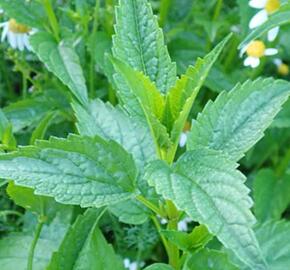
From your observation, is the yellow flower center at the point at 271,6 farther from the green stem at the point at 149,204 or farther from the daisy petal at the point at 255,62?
the green stem at the point at 149,204

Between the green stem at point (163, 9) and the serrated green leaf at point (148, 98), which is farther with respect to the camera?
the green stem at point (163, 9)

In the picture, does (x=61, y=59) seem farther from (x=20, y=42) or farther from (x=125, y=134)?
(x=125, y=134)

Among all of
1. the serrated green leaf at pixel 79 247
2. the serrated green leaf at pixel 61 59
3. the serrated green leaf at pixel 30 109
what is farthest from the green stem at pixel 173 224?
the serrated green leaf at pixel 30 109

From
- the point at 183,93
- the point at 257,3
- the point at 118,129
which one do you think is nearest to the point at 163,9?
the point at 257,3

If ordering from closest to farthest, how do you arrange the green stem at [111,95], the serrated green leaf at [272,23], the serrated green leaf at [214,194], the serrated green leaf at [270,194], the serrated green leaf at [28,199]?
the serrated green leaf at [214,194] < the serrated green leaf at [272,23] < the serrated green leaf at [28,199] < the serrated green leaf at [270,194] < the green stem at [111,95]

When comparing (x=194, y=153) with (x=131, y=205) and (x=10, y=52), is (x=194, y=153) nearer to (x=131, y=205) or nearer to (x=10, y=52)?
(x=131, y=205)

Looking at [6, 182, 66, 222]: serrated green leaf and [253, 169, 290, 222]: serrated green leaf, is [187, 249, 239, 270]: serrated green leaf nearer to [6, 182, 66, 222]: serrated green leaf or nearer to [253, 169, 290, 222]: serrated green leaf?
[6, 182, 66, 222]: serrated green leaf

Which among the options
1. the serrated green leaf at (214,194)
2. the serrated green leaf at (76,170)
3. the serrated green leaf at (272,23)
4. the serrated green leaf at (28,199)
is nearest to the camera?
the serrated green leaf at (214,194)
